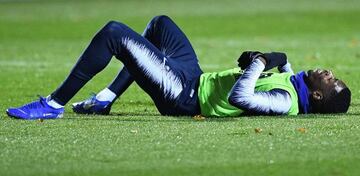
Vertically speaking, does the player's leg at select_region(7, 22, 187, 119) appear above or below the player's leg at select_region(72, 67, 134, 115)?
above

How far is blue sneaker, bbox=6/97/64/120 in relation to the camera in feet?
31.5

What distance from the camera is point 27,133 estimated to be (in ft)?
29.2

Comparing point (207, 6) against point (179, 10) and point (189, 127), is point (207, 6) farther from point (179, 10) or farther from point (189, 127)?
point (189, 127)

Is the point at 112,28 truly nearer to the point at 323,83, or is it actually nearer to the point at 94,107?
the point at 94,107

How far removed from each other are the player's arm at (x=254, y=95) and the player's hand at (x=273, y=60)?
10 cm

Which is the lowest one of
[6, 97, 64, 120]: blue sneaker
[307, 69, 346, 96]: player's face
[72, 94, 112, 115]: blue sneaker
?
[72, 94, 112, 115]: blue sneaker

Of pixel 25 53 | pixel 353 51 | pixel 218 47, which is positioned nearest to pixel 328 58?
pixel 353 51

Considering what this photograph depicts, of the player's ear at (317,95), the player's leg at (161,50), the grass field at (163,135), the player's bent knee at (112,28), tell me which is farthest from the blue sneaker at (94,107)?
the player's ear at (317,95)

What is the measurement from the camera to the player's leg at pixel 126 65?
9461 mm

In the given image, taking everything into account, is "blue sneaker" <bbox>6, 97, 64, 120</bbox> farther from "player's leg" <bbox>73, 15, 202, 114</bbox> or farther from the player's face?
the player's face

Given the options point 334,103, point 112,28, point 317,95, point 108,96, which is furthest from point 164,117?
point 334,103

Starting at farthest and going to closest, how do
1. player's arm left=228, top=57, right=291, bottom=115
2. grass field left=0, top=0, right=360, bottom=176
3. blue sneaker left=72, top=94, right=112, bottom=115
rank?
blue sneaker left=72, top=94, right=112, bottom=115, player's arm left=228, top=57, right=291, bottom=115, grass field left=0, top=0, right=360, bottom=176

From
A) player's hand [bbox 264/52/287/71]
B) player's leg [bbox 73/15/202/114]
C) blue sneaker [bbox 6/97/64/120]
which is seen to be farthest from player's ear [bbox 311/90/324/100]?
blue sneaker [bbox 6/97/64/120]

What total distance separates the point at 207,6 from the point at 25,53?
22957 mm
